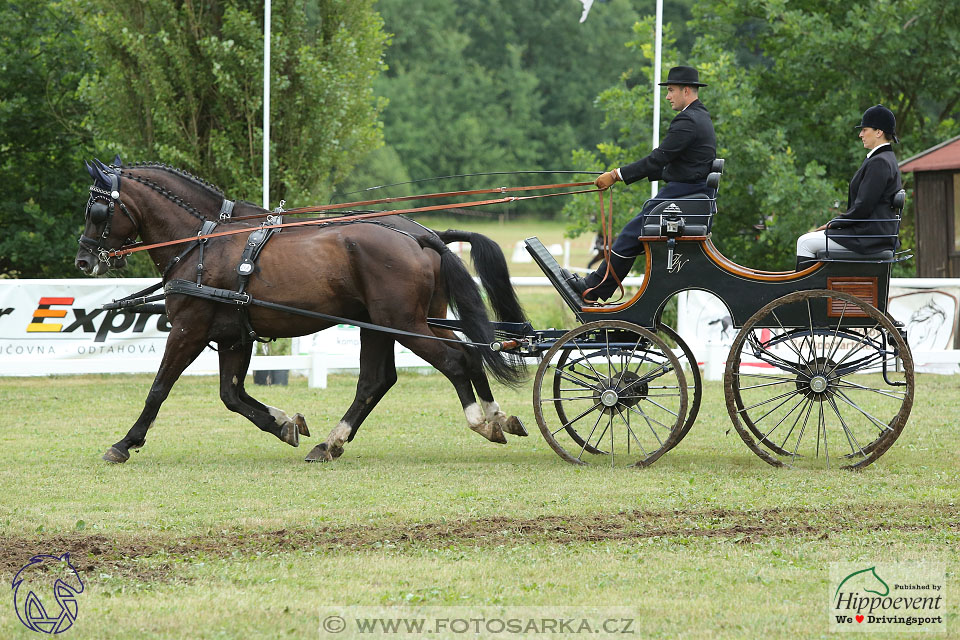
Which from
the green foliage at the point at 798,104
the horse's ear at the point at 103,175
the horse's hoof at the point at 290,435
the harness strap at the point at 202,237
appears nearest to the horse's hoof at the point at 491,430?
the horse's hoof at the point at 290,435

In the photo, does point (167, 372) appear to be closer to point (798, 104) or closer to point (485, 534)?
point (485, 534)

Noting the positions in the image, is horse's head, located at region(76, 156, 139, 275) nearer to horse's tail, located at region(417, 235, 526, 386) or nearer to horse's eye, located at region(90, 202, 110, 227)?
horse's eye, located at region(90, 202, 110, 227)

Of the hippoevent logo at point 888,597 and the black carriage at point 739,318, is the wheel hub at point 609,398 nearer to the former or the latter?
the black carriage at point 739,318

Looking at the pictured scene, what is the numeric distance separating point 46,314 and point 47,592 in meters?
8.23

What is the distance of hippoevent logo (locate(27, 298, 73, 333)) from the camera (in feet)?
40.4

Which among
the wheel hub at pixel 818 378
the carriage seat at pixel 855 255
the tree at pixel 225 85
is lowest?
the wheel hub at pixel 818 378

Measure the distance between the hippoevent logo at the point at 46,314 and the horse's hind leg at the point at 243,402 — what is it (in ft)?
15.1

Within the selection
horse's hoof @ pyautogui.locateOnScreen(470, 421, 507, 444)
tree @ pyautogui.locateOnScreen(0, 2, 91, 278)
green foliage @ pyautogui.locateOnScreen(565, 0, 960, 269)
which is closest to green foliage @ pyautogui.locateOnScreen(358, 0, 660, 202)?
green foliage @ pyautogui.locateOnScreen(565, 0, 960, 269)

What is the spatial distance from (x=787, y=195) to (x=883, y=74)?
3112mm

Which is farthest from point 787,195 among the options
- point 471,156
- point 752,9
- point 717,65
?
point 471,156

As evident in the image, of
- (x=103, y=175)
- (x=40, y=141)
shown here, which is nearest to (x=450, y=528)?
(x=103, y=175)

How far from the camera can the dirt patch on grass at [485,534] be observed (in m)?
5.38

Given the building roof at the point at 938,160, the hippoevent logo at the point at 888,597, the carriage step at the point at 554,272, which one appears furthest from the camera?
the building roof at the point at 938,160

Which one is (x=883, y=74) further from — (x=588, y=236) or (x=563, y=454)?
(x=588, y=236)
